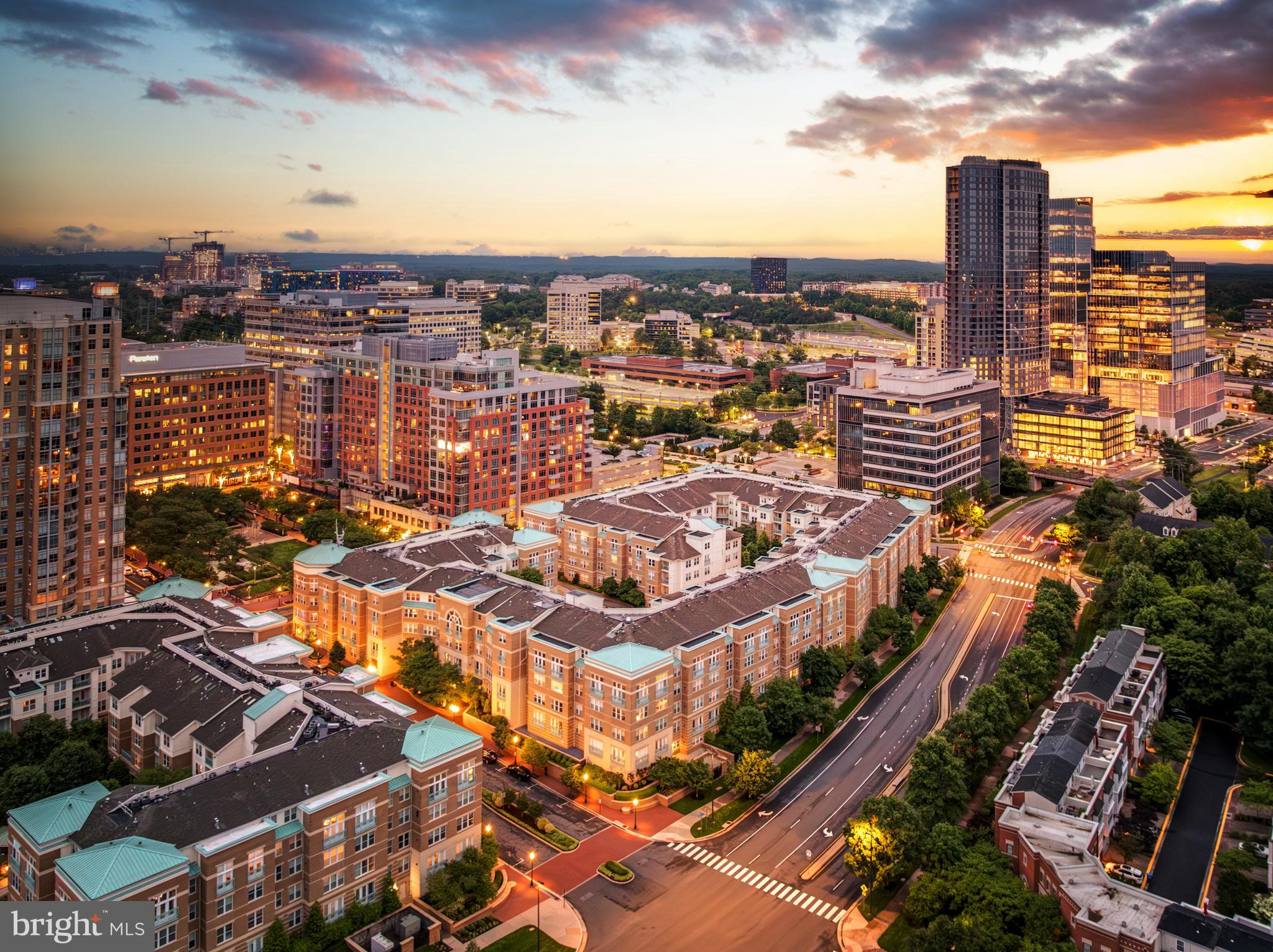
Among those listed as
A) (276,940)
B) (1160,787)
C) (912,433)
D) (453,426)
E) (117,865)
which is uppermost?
(453,426)

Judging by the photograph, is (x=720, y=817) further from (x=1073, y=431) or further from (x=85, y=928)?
(x=1073, y=431)

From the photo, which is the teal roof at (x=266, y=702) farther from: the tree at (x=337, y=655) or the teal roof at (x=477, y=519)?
the teal roof at (x=477, y=519)

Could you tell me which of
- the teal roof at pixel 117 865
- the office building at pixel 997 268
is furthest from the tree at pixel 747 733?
the office building at pixel 997 268

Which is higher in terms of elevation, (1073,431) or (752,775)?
(1073,431)

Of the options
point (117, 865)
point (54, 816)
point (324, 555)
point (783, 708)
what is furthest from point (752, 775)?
point (324, 555)

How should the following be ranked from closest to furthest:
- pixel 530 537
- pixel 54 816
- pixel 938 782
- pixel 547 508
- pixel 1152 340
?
pixel 54 816, pixel 938 782, pixel 530 537, pixel 547 508, pixel 1152 340

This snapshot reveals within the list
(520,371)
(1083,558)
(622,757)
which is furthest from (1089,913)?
(520,371)

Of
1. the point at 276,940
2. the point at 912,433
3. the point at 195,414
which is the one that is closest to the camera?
the point at 276,940

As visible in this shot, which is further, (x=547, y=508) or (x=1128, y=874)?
(x=547, y=508)
